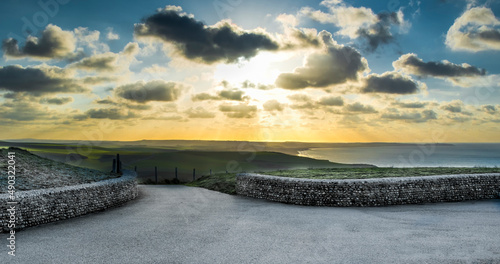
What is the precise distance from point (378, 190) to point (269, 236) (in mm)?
7982

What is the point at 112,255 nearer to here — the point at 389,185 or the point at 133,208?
the point at 133,208

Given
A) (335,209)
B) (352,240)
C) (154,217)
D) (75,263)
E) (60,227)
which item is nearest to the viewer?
(75,263)

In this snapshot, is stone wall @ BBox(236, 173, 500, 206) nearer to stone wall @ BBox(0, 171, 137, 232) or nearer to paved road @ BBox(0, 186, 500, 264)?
paved road @ BBox(0, 186, 500, 264)

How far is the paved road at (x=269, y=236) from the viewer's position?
9172 mm

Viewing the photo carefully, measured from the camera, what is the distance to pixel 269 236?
1103 cm

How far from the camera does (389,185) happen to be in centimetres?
1658

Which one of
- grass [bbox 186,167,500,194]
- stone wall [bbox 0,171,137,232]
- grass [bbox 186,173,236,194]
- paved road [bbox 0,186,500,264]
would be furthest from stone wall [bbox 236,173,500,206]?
stone wall [bbox 0,171,137,232]

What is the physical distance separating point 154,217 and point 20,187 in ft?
23.7

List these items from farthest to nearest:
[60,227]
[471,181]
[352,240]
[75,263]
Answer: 1. [471,181]
2. [60,227]
3. [352,240]
4. [75,263]

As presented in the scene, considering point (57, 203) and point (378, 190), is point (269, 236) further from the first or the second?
point (57, 203)

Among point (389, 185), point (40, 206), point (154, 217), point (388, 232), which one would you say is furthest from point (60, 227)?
point (389, 185)

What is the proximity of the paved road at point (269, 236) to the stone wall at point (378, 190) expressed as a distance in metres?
0.80

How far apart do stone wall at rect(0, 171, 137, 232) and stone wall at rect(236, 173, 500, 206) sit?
7956 millimetres

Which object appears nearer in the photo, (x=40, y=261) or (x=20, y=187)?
(x=40, y=261)
